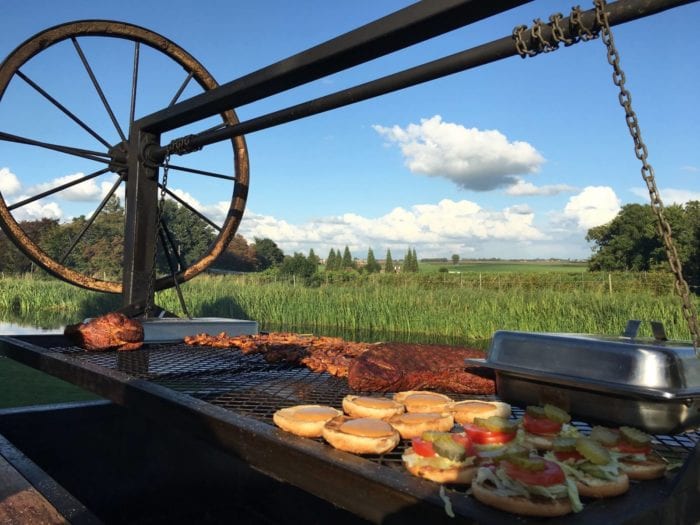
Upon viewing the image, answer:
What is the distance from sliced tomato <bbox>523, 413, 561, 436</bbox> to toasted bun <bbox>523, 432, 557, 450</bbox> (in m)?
0.02

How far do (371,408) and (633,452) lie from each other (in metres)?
0.74

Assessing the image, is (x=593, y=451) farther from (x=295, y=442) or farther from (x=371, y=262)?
(x=371, y=262)

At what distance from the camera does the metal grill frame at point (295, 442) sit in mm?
1148

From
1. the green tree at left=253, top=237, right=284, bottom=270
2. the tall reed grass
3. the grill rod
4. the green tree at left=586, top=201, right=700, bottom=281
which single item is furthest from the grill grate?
the green tree at left=253, top=237, right=284, bottom=270

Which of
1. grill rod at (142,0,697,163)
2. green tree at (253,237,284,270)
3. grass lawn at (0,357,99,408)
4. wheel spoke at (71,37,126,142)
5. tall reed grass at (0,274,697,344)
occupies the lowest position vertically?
grass lawn at (0,357,99,408)

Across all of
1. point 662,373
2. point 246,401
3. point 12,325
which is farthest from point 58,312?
point 662,373

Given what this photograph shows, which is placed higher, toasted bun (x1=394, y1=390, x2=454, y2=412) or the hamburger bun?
toasted bun (x1=394, y1=390, x2=454, y2=412)

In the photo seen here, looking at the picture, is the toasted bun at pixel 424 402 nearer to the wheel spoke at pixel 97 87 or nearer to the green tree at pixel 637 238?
the wheel spoke at pixel 97 87

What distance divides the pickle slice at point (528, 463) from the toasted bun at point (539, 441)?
0.79ft

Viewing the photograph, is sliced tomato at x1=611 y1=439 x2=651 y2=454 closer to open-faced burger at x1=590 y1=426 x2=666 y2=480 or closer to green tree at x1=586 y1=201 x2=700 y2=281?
open-faced burger at x1=590 y1=426 x2=666 y2=480

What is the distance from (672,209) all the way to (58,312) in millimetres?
38855

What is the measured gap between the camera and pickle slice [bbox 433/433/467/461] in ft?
4.28

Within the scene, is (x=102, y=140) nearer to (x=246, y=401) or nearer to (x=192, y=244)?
(x=246, y=401)

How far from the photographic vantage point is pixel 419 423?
1646 millimetres
